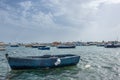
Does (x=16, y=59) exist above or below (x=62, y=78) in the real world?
above

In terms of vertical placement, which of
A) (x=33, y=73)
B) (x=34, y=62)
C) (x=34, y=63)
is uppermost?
(x=34, y=62)

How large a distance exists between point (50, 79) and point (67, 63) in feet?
33.5

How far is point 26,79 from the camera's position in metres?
26.1

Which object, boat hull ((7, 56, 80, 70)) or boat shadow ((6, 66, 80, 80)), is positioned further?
boat hull ((7, 56, 80, 70))

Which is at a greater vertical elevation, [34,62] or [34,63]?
[34,62]

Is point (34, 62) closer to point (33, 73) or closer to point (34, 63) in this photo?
point (34, 63)

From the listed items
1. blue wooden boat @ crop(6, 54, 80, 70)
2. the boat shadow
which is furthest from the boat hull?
the boat shadow

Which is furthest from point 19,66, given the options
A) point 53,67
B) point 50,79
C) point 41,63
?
point 50,79

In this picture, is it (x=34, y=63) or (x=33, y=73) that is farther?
(x=34, y=63)

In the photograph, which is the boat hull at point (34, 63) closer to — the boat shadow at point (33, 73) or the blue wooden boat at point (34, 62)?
the blue wooden boat at point (34, 62)

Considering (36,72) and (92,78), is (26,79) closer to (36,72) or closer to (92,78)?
(36,72)

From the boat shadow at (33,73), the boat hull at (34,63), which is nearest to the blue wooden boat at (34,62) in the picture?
the boat hull at (34,63)

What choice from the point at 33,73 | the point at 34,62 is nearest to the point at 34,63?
the point at 34,62

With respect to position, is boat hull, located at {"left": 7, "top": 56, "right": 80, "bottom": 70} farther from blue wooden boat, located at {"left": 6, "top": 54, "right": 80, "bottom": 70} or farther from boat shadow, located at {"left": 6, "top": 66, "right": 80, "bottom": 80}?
boat shadow, located at {"left": 6, "top": 66, "right": 80, "bottom": 80}
